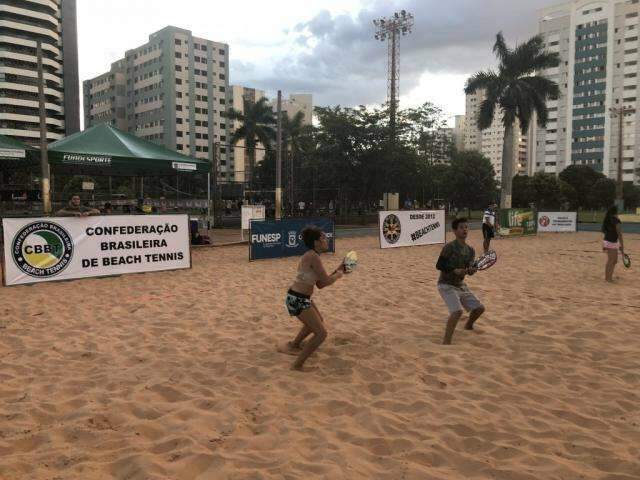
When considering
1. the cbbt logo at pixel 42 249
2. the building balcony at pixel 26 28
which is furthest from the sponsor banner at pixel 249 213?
the building balcony at pixel 26 28

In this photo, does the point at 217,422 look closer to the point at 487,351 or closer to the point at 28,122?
the point at 487,351

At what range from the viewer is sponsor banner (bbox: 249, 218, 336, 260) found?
1358cm

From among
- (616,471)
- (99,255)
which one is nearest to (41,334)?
(99,255)

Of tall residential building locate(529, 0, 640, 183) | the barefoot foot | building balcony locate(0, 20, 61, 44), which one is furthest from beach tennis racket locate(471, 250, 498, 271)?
tall residential building locate(529, 0, 640, 183)

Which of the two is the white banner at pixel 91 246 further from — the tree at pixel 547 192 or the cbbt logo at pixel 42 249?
the tree at pixel 547 192

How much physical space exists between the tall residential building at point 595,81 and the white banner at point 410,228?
92.2 m

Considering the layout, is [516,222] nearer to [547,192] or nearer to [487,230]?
[487,230]

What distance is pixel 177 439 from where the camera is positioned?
3428mm

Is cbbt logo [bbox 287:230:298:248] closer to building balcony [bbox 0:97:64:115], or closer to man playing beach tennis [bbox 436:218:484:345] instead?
man playing beach tennis [bbox 436:218:484:345]

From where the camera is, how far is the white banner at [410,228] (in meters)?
16.4

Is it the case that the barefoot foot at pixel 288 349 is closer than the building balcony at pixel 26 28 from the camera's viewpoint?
Yes

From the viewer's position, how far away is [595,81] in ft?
333

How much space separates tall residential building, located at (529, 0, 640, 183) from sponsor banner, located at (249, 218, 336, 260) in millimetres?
98047

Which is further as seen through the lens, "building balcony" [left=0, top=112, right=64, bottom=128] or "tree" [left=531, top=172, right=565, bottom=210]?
"building balcony" [left=0, top=112, right=64, bottom=128]
